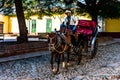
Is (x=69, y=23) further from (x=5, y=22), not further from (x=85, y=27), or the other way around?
(x=5, y=22)

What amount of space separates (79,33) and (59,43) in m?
3.05

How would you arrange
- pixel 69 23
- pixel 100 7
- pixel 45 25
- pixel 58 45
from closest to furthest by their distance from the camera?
pixel 58 45
pixel 69 23
pixel 100 7
pixel 45 25

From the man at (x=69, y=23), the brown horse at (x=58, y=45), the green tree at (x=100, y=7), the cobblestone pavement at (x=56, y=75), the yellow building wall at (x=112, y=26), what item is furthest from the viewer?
the yellow building wall at (x=112, y=26)

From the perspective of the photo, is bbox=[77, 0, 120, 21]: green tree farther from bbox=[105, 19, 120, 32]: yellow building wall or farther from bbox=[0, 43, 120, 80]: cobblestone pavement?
bbox=[0, 43, 120, 80]: cobblestone pavement

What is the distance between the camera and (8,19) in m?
44.8

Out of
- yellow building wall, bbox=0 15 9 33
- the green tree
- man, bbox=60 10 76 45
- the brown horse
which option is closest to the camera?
the brown horse

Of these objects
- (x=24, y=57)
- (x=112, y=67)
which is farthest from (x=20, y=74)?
(x=24, y=57)

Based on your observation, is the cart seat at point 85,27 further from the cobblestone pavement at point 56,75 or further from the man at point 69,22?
the man at point 69,22

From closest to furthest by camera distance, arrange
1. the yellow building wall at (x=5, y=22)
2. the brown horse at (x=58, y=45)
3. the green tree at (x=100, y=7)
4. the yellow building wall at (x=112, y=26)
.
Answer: the brown horse at (x=58, y=45), the green tree at (x=100, y=7), the yellow building wall at (x=112, y=26), the yellow building wall at (x=5, y=22)

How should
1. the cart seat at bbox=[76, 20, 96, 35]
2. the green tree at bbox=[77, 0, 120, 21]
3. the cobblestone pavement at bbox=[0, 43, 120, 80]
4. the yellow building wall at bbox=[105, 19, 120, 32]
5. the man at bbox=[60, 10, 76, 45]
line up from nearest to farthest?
the cobblestone pavement at bbox=[0, 43, 120, 80]
the man at bbox=[60, 10, 76, 45]
the cart seat at bbox=[76, 20, 96, 35]
the green tree at bbox=[77, 0, 120, 21]
the yellow building wall at bbox=[105, 19, 120, 32]

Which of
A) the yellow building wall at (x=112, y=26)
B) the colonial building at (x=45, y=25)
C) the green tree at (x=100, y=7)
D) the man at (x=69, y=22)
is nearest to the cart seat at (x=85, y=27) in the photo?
the man at (x=69, y=22)

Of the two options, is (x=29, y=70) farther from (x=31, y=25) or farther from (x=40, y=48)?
(x=31, y=25)

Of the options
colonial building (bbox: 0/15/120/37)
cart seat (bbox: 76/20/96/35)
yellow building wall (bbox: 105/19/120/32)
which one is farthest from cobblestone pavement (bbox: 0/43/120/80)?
yellow building wall (bbox: 105/19/120/32)

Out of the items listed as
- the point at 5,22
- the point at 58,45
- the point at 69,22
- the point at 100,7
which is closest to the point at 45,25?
the point at 5,22
